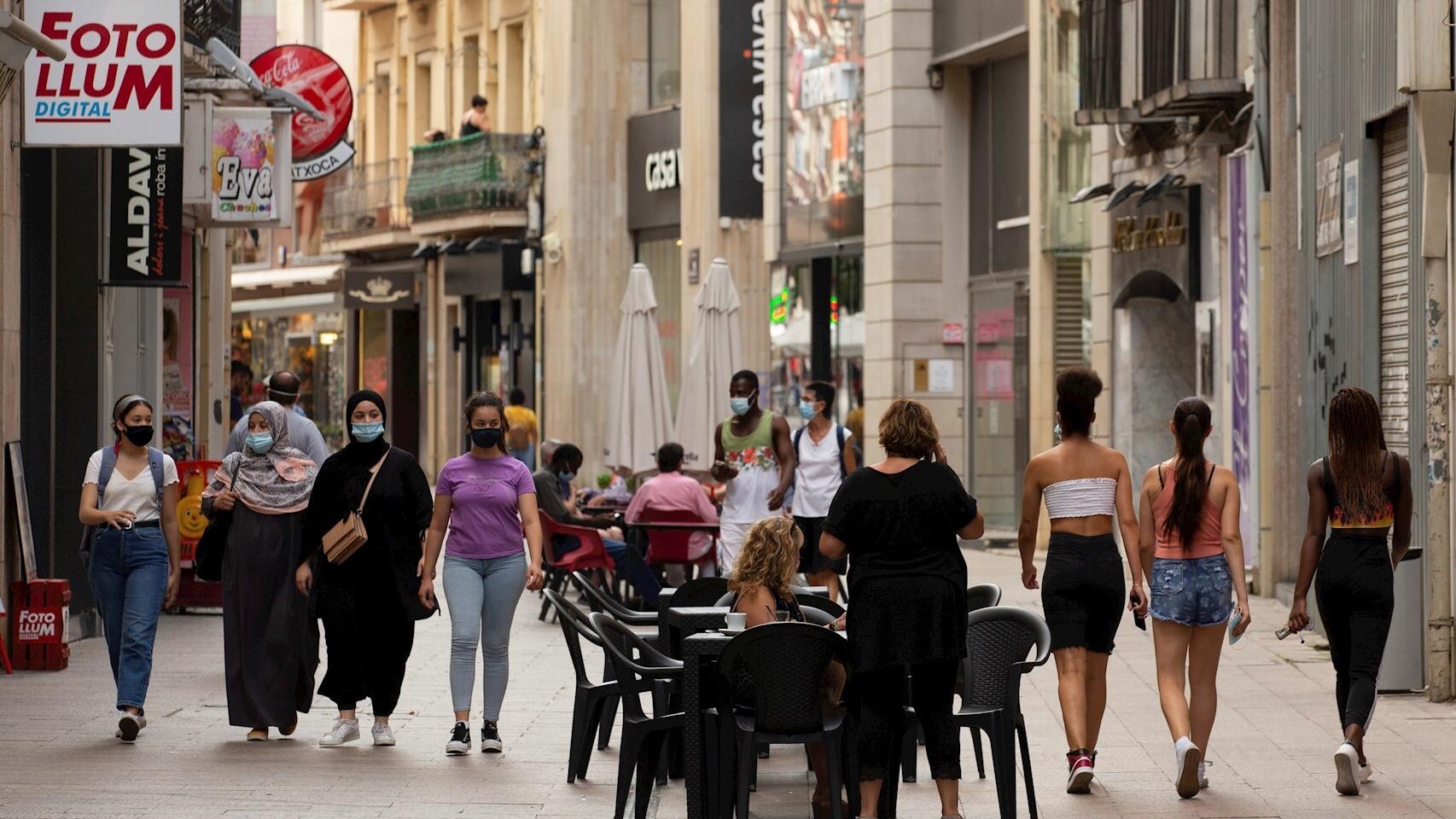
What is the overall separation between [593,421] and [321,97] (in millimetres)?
14478

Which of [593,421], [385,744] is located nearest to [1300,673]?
[385,744]

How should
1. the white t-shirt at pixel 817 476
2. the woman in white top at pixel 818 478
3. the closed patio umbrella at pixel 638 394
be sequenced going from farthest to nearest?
the closed patio umbrella at pixel 638 394 → the white t-shirt at pixel 817 476 → the woman in white top at pixel 818 478

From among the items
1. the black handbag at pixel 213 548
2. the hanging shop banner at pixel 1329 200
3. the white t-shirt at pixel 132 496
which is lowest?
the black handbag at pixel 213 548

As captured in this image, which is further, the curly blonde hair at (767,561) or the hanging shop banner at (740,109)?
the hanging shop banner at (740,109)

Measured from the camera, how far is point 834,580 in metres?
16.4

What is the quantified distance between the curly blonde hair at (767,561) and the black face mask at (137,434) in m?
3.95

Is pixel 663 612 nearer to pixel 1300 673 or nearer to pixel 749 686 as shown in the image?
pixel 749 686

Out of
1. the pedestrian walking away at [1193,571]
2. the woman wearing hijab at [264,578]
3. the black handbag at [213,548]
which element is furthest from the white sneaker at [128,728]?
the pedestrian walking away at [1193,571]

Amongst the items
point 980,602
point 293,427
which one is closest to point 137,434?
point 293,427

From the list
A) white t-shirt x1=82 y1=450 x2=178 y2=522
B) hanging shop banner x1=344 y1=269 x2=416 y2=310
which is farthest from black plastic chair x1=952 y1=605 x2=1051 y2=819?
hanging shop banner x1=344 y1=269 x2=416 y2=310

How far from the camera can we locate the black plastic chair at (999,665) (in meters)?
9.38

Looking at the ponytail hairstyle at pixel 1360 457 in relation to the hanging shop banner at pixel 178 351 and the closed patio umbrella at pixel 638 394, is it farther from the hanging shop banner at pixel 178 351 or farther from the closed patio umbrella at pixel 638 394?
the hanging shop banner at pixel 178 351

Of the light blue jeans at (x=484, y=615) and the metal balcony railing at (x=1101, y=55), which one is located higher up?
the metal balcony railing at (x=1101, y=55)

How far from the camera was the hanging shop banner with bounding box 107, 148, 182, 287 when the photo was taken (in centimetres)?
1758
